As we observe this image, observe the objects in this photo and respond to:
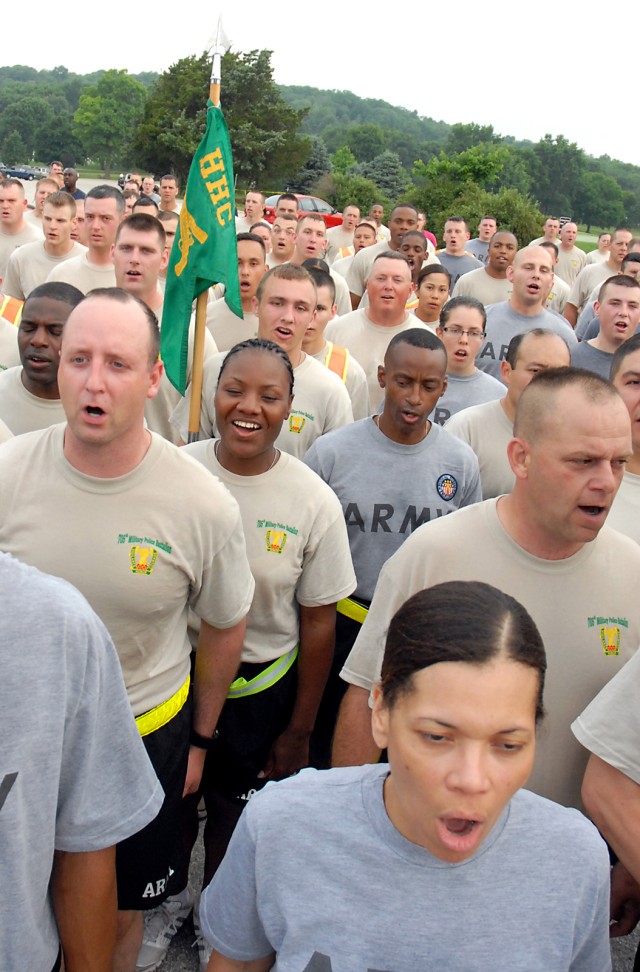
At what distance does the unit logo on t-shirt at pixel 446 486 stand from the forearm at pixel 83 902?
2.39 m

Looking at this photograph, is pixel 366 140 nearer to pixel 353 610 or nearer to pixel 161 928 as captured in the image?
pixel 353 610

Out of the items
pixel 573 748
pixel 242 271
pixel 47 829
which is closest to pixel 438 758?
pixel 47 829

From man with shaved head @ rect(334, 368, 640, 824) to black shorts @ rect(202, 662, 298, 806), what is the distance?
2.39 ft

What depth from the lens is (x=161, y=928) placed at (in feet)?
A: 10.5

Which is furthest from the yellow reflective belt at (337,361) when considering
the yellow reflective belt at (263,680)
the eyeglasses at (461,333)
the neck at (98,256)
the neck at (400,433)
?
the yellow reflective belt at (263,680)

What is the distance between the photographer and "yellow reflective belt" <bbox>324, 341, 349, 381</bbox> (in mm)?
5516

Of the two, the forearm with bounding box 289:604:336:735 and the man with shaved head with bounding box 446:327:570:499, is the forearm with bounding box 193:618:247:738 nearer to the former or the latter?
the forearm with bounding box 289:604:336:735

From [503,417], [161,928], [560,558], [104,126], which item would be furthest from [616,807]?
[104,126]

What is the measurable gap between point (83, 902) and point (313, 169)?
63618 mm

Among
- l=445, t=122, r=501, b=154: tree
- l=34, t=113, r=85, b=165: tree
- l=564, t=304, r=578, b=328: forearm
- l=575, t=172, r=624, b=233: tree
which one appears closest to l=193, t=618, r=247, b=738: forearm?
l=564, t=304, r=578, b=328: forearm

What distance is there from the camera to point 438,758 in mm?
1520

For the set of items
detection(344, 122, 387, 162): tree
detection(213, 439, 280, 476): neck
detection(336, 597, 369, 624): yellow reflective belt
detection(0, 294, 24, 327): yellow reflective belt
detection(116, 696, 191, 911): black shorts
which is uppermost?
detection(344, 122, 387, 162): tree

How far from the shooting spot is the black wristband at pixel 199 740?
121 inches

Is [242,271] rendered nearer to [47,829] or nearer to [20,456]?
[20,456]
